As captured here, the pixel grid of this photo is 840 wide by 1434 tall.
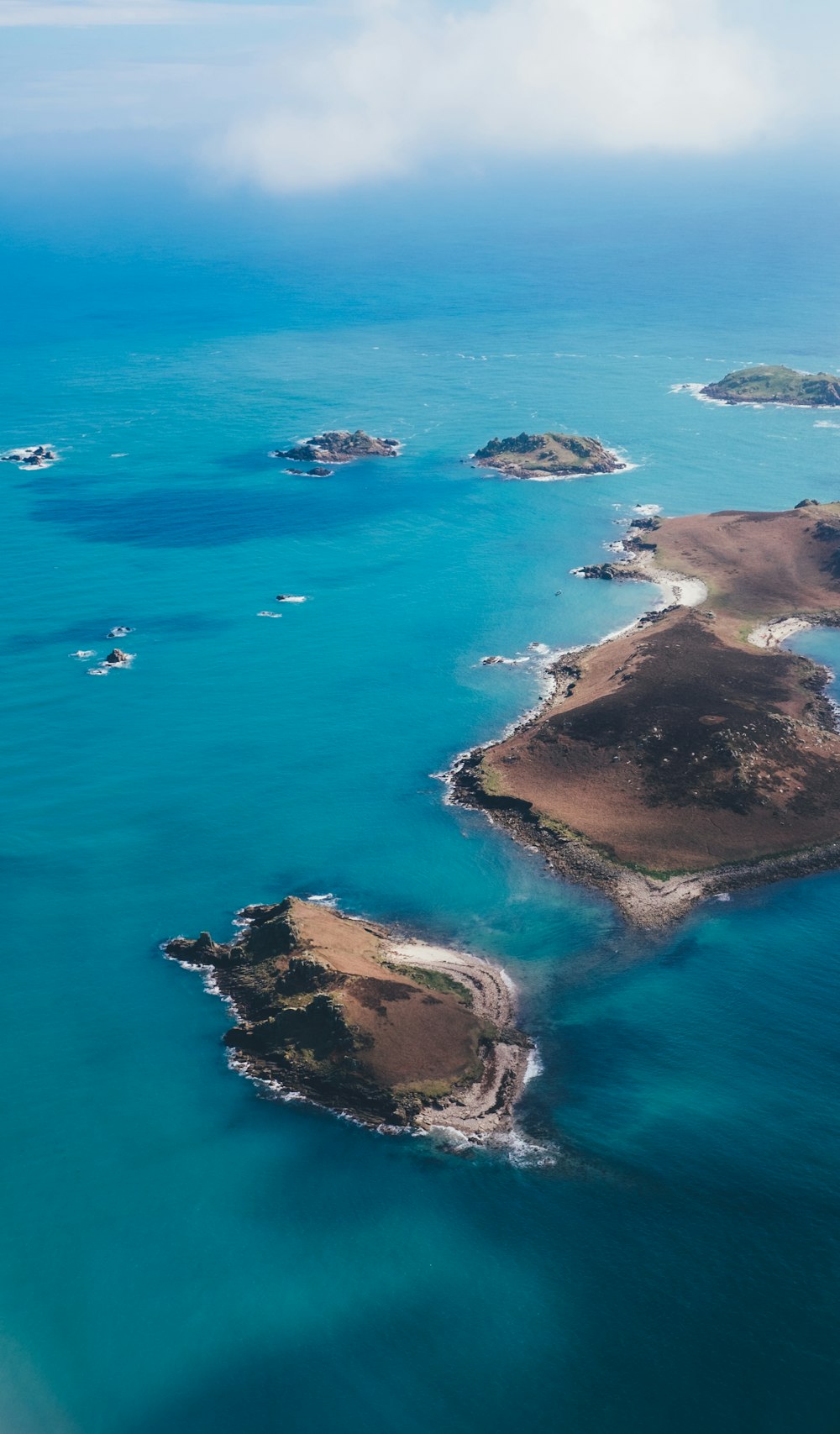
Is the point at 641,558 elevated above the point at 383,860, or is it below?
above

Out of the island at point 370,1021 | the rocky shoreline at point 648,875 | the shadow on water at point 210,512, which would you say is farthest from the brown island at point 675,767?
Result: the shadow on water at point 210,512

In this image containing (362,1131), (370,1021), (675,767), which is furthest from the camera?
(675,767)

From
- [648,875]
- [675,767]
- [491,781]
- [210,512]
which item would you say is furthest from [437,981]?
[210,512]

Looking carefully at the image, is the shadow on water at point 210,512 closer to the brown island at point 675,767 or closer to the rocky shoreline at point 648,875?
the brown island at point 675,767

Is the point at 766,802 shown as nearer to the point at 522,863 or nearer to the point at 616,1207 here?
the point at 522,863

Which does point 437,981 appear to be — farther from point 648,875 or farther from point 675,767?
point 675,767

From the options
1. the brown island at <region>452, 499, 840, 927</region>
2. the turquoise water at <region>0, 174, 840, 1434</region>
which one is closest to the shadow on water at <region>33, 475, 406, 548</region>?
the turquoise water at <region>0, 174, 840, 1434</region>

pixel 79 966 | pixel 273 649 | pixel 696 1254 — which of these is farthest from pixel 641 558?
pixel 696 1254
